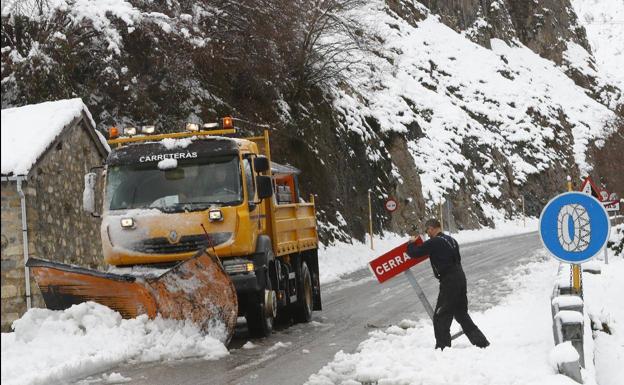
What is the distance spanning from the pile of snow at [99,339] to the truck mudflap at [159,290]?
0.14m

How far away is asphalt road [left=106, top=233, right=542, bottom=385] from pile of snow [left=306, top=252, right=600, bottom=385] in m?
0.39

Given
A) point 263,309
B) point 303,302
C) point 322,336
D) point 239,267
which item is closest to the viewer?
point 239,267

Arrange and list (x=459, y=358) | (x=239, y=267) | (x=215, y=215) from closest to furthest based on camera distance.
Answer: (x=459, y=358) → (x=215, y=215) → (x=239, y=267)

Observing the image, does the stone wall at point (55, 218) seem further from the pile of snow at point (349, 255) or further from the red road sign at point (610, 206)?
the red road sign at point (610, 206)

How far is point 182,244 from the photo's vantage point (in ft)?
34.9

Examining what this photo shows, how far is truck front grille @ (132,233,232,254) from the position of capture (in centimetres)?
1062

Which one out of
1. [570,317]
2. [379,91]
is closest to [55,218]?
[570,317]

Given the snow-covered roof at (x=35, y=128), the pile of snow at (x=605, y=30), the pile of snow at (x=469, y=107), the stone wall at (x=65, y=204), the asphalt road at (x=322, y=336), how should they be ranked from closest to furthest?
1. the asphalt road at (x=322, y=336)
2. the snow-covered roof at (x=35, y=128)
3. the stone wall at (x=65, y=204)
4. the pile of snow at (x=469, y=107)
5. the pile of snow at (x=605, y=30)

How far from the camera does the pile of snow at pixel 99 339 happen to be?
29.2 feet

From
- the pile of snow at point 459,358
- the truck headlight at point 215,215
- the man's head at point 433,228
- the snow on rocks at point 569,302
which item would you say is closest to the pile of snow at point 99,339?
the truck headlight at point 215,215

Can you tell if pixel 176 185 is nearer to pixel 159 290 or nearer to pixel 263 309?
pixel 159 290

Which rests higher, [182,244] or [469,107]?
[469,107]

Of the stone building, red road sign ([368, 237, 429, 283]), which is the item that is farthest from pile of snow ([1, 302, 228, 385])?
the stone building

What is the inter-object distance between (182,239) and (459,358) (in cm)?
414
